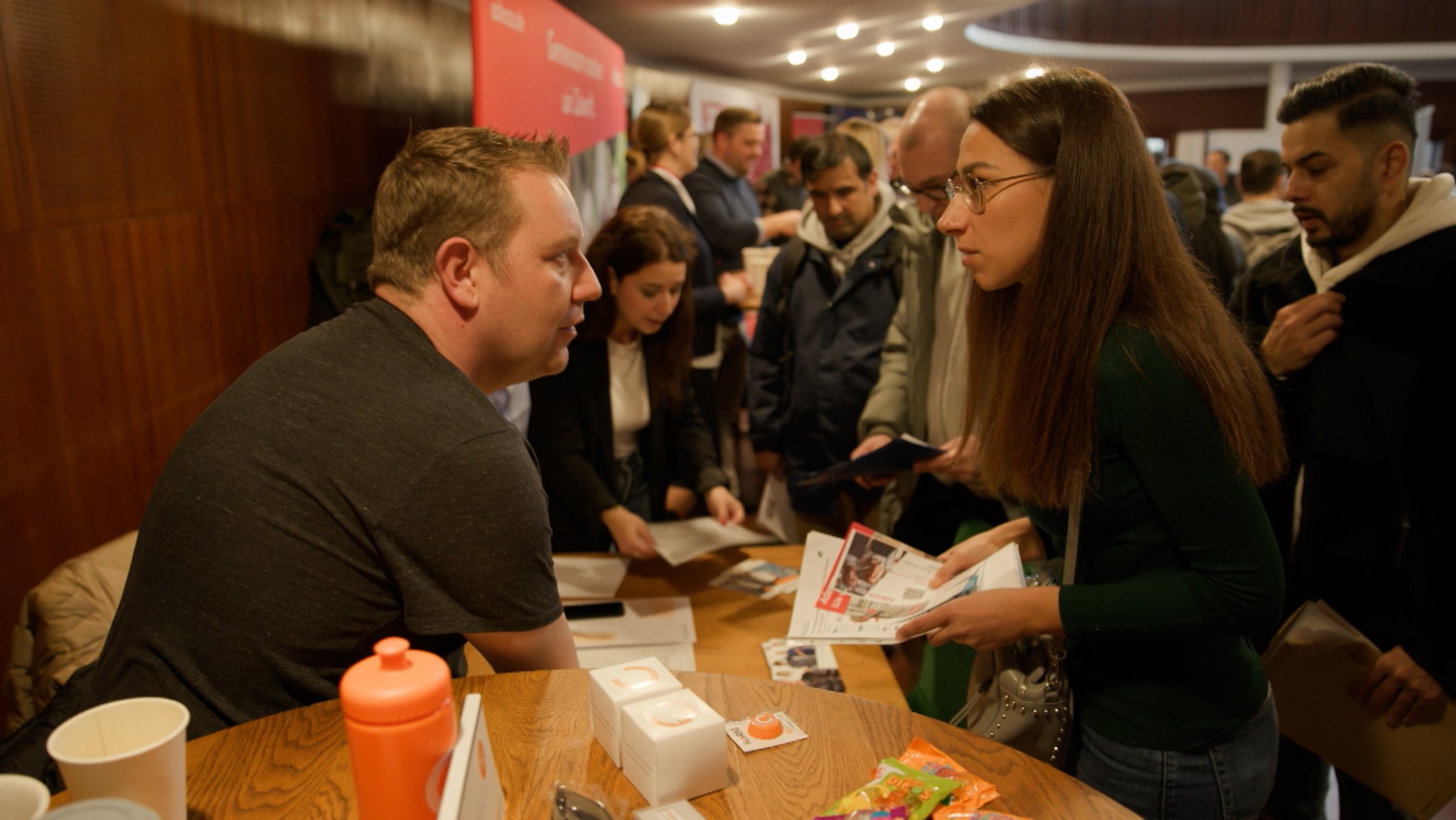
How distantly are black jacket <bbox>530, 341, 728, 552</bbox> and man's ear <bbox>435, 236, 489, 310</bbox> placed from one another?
3.82 ft

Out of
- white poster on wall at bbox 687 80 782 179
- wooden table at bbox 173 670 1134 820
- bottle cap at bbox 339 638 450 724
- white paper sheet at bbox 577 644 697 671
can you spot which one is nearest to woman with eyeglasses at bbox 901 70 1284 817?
wooden table at bbox 173 670 1134 820

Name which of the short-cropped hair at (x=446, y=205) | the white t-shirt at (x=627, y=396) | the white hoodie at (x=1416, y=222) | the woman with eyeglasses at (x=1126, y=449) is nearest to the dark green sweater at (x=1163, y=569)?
the woman with eyeglasses at (x=1126, y=449)

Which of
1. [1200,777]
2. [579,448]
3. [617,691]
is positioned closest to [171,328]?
[579,448]

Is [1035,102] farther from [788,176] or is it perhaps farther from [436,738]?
[788,176]

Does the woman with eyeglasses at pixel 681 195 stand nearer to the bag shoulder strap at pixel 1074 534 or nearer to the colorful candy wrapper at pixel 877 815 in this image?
the bag shoulder strap at pixel 1074 534

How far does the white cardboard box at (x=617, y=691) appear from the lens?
1.05 metres

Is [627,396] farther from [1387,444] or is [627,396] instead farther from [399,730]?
[399,730]

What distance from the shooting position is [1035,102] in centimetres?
126

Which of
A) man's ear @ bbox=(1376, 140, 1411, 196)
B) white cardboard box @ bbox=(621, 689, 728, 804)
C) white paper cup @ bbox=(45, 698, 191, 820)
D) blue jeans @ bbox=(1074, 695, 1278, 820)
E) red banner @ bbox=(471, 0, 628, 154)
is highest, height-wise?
red banner @ bbox=(471, 0, 628, 154)

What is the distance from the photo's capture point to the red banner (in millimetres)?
2475

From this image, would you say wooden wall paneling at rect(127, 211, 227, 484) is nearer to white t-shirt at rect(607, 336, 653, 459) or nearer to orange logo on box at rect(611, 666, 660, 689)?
white t-shirt at rect(607, 336, 653, 459)

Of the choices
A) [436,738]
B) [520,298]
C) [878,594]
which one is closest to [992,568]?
[878,594]

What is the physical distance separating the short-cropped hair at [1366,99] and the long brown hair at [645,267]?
1.51m

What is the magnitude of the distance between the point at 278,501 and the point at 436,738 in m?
0.45
